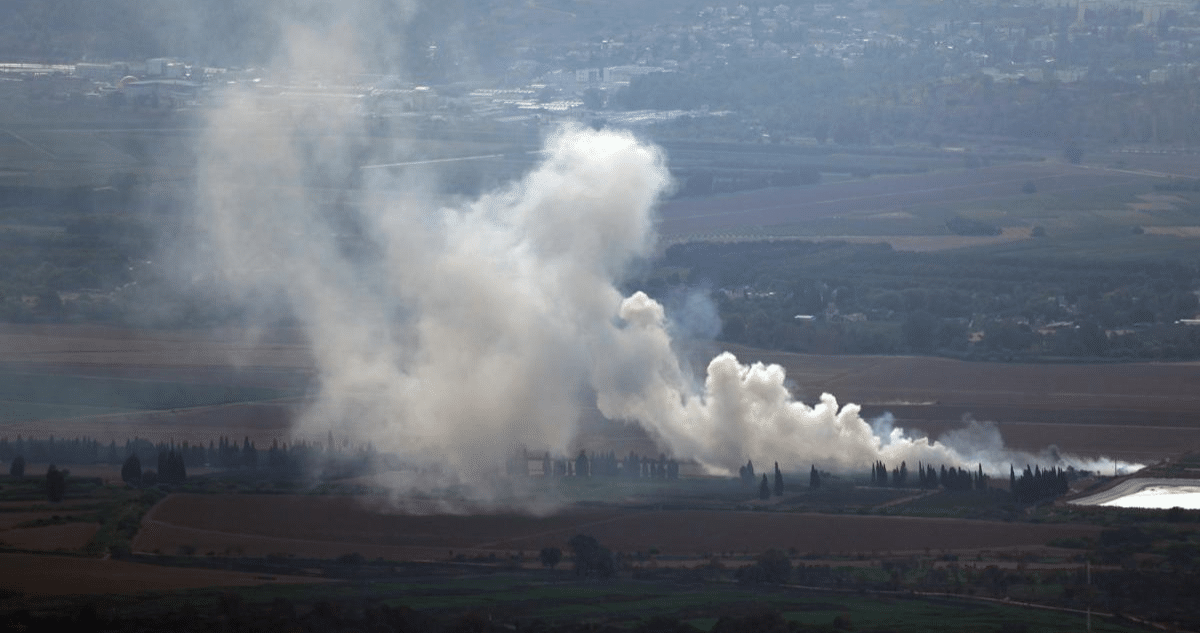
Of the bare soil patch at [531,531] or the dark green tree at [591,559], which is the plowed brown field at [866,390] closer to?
the bare soil patch at [531,531]

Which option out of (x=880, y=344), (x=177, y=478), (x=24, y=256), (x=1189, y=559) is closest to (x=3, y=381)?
(x=177, y=478)

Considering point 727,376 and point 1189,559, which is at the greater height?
point 727,376

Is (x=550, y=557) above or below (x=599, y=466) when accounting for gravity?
below

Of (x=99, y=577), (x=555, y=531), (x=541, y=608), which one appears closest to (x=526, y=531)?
(x=555, y=531)

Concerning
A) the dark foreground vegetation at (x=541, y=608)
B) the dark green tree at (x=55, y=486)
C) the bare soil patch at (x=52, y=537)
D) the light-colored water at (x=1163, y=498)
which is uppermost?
the dark green tree at (x=55, y=486)

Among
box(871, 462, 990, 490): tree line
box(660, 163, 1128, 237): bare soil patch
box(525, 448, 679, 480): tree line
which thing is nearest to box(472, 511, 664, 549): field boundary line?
box(525, 448, 679, 480): tree line

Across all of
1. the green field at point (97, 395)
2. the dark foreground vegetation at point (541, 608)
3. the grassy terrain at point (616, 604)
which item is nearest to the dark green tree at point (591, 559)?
the dark foreground vegetation at point (541, 608)

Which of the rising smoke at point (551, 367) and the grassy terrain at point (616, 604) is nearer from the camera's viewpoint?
the grassy terrain at point (616, 604)

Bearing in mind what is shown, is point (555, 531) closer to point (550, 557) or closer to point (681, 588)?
point (550, 557)

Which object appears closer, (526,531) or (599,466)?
(526,531)

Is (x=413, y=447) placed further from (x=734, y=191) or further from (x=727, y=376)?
(x=734, y=191)

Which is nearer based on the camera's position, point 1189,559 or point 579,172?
point 1189,559
